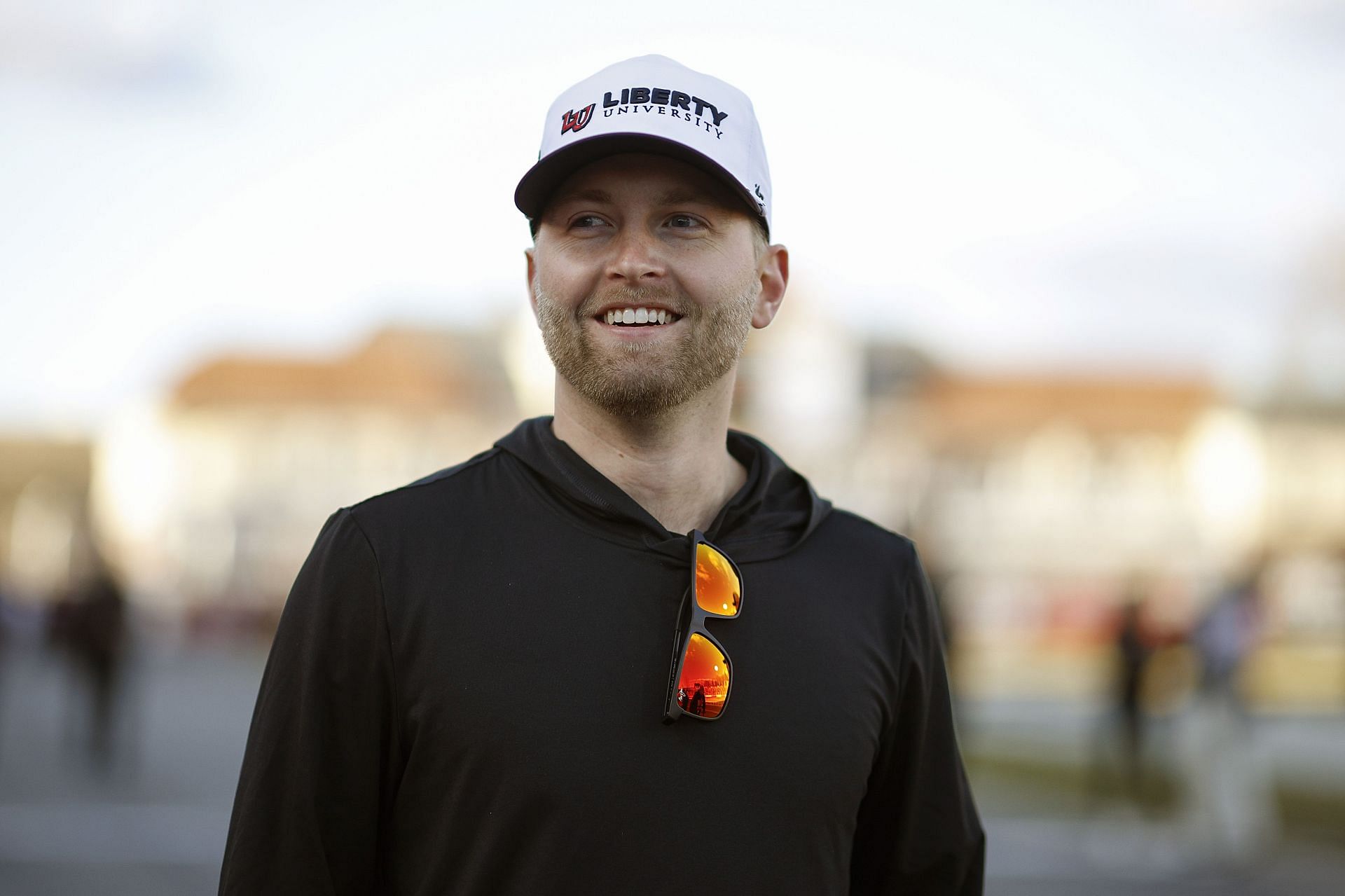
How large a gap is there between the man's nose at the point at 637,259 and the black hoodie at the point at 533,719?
27 cm

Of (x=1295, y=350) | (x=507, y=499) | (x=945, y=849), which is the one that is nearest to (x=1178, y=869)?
(x=945, y=849)

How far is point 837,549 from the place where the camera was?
2.24 metres

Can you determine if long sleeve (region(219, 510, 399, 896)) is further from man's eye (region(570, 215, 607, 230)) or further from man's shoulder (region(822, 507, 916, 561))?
man's shoulder (region(822, 507, 916, 561))

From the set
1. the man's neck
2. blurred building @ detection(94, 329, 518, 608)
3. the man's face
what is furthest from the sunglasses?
blurred building @ detection(94, 329, 518, 608)

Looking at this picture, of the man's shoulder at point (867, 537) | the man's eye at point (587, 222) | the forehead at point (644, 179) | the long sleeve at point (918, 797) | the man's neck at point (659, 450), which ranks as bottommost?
the long sleeve at point (918, 797)

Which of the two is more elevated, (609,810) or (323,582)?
(323,582)

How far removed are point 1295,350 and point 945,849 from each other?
51107 millimetres

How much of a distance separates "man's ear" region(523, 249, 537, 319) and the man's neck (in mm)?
129

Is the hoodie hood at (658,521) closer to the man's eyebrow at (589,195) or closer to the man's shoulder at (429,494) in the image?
the man's shoulder at (429,494)

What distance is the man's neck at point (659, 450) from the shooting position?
2.17 metres

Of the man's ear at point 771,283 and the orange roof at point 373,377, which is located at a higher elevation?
the orange roof at point 373,377

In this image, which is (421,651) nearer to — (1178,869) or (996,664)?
(1178,869)

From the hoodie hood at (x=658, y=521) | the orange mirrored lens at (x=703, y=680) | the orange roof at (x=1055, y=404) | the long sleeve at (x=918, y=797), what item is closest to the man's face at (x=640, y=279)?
the hoodie hood at (x=658, y=521)

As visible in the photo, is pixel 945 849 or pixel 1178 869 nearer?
pixel 945 849
